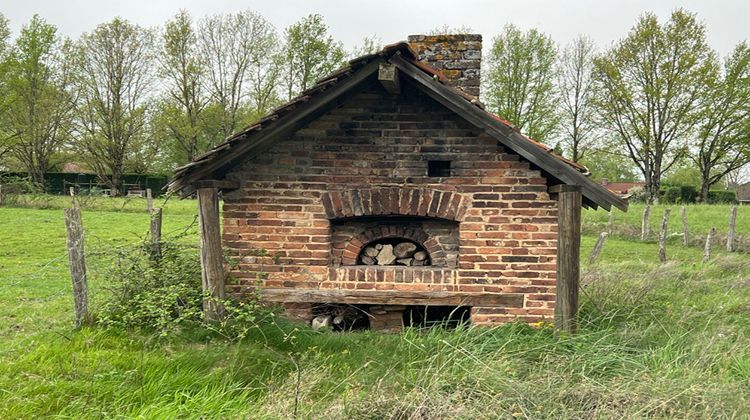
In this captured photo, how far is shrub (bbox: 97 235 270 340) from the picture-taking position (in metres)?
4.72

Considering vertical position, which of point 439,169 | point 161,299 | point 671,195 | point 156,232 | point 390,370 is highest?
point 439,169

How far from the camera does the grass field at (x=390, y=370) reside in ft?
11.0

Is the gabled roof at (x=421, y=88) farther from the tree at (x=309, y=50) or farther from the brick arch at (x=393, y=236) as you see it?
the tree at (x=309, y=50)

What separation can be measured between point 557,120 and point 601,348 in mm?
29387

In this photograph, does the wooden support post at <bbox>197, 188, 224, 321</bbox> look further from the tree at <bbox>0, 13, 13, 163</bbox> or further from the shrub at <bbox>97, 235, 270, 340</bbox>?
the tree at <bbox>0, 13, 13, 163</bbox>

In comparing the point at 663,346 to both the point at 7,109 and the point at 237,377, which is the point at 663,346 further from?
the point at 7,109

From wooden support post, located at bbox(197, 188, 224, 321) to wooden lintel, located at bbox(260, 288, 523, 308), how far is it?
55 centimetres

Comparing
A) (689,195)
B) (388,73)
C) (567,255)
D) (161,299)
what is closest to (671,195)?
(689,195)

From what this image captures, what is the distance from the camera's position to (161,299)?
5180mm

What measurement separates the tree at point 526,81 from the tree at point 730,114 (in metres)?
8.81

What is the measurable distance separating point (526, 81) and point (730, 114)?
39.2 feet

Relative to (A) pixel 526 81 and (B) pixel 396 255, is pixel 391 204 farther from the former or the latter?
(A) pixel 526 81

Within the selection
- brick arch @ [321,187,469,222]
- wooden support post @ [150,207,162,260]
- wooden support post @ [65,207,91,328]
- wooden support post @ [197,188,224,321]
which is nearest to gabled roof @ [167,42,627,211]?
→ wooden support post @ [197,188,224,321]

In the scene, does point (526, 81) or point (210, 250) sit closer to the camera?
point (210, 250)
